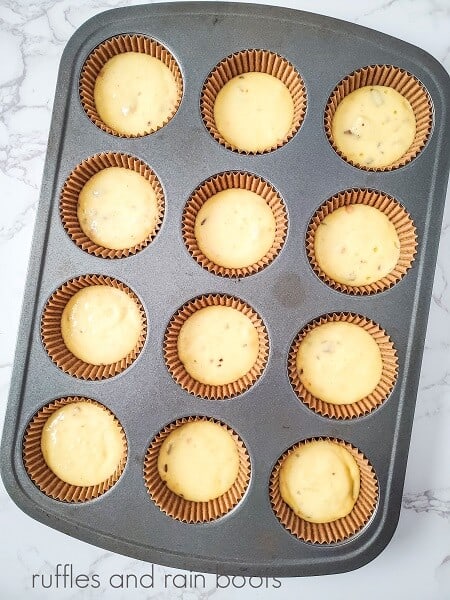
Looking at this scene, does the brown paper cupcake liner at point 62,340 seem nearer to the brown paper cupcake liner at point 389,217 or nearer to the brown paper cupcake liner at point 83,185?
the brown paper cupcake liner at point 83,185

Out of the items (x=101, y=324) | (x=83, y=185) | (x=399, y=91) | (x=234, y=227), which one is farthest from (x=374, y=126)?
(x=101, y=324)

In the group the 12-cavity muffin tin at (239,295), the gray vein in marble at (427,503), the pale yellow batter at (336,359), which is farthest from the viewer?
the gray vein in marble at (427,503)

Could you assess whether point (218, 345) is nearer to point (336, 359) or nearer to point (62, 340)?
point (336, 359)

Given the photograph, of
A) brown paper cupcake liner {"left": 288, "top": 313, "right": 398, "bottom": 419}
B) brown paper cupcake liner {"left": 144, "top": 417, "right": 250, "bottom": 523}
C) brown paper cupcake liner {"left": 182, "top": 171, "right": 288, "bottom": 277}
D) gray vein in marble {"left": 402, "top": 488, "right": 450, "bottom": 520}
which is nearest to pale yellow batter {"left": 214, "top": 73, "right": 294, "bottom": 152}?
brown paper cupcake liner {"left": 182, "top": 171, "right": 288, "bottom": 277}

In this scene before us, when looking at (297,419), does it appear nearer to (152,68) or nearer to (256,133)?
(256,133)

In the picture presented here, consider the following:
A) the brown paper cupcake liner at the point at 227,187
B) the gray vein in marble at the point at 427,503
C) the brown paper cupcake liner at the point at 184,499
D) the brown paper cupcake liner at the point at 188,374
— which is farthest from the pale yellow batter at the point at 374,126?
the gray vein in marble at the point at 427,503
